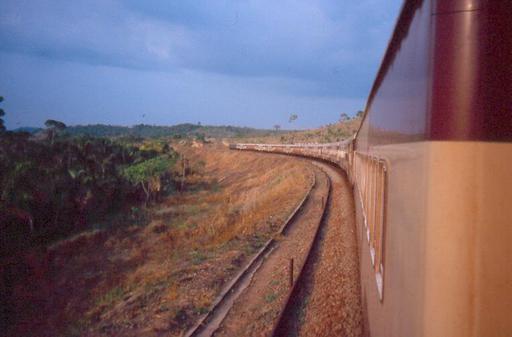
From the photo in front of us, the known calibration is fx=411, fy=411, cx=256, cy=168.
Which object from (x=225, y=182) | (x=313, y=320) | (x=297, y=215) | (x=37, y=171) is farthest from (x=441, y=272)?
(x=225, y=182)

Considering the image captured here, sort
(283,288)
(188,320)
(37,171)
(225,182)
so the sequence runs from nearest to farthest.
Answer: (188,320)
(283,288)
(37,171)
(225,182)

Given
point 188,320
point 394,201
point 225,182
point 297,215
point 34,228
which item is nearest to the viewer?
point 394,201

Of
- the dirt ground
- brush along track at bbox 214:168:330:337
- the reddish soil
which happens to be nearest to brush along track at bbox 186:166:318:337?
brush along track at bbox 214:168:330:337

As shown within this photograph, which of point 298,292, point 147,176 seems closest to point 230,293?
point 298,292

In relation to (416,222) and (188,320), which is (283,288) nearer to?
(188,320)

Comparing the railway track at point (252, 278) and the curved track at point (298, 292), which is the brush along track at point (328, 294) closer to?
the curved track at point (298, 292)

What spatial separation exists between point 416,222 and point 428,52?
2.50ft

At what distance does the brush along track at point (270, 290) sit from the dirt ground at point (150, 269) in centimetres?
78

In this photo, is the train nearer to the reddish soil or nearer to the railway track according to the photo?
the reddish soil

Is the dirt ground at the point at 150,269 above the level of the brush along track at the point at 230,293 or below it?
below

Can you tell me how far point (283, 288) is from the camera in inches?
360

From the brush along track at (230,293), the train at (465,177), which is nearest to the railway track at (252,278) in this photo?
the brush along track at (230,293)

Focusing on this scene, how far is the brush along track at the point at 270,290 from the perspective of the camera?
A: 7746 mm

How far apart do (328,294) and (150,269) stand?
31.9 feet
